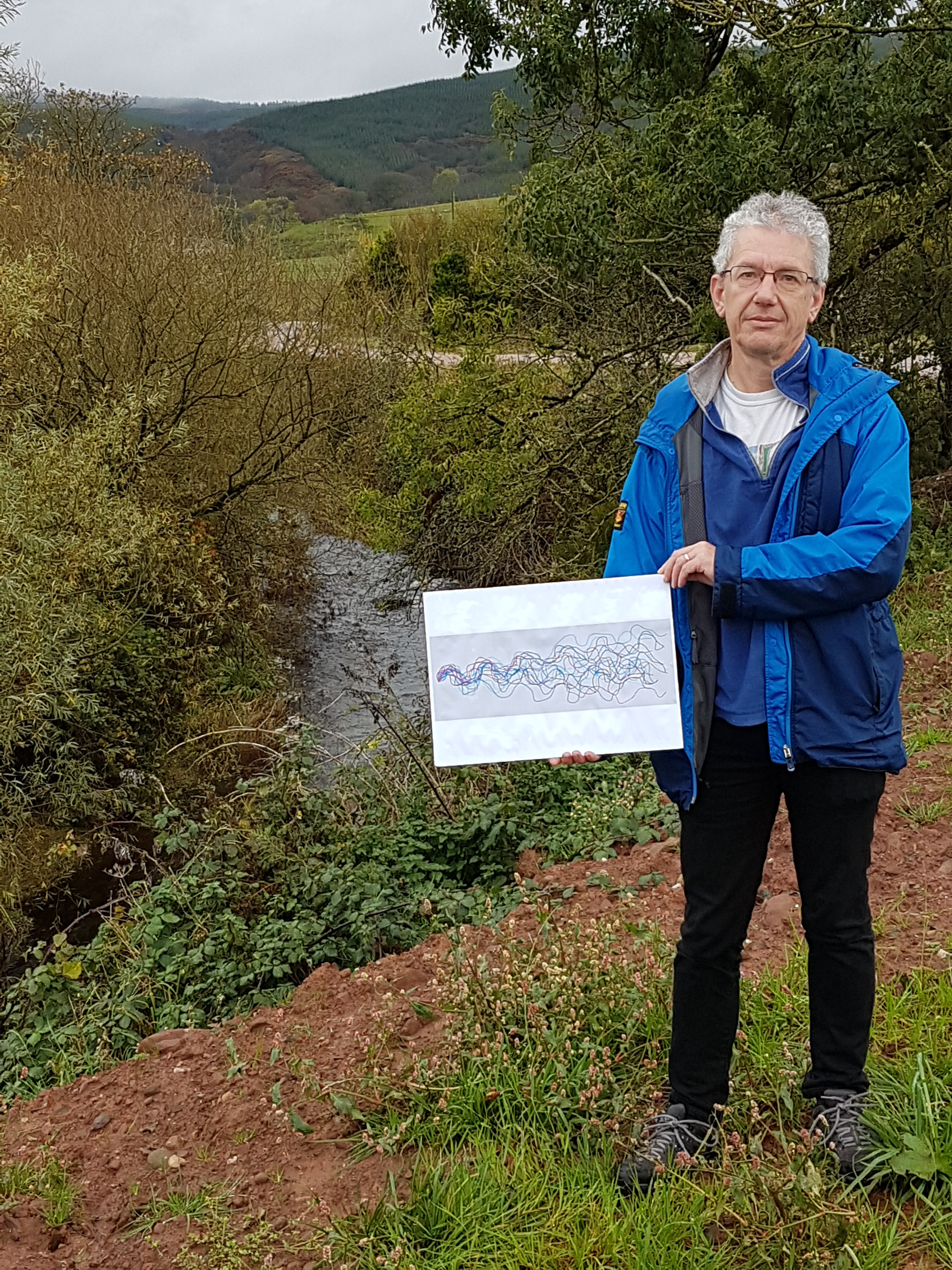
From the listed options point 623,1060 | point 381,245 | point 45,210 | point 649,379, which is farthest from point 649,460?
point 381,245

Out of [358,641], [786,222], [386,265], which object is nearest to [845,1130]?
[786,222]

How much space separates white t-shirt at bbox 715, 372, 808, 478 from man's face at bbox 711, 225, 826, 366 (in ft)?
0.30

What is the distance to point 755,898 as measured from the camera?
2.64m

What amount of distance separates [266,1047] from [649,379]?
8180mm

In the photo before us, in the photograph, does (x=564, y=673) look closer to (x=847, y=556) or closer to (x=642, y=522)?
(x=642, y=522)

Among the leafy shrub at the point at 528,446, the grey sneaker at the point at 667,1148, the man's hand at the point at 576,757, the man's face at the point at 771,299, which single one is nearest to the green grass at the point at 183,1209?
the grey sneaker at the point at 667,1148

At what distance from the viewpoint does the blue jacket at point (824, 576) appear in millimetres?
2252

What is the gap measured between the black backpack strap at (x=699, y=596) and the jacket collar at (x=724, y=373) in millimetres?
57

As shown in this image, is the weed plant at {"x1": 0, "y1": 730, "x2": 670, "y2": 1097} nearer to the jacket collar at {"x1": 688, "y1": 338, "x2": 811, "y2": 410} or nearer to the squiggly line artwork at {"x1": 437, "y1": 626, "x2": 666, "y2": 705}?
the squiggly line artwork at {"x1": 437, "y1": 626, "x2": 666, "y2": 705}

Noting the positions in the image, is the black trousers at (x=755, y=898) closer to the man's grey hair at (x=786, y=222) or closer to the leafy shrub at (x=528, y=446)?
the man's grey hair at (x=786, y=222)

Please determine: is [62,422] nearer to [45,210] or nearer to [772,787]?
[45,210]

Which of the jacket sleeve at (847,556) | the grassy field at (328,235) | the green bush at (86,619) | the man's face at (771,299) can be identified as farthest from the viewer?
the grassy field at (328,235)

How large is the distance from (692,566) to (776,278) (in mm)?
658

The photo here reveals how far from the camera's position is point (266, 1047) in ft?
13.1
